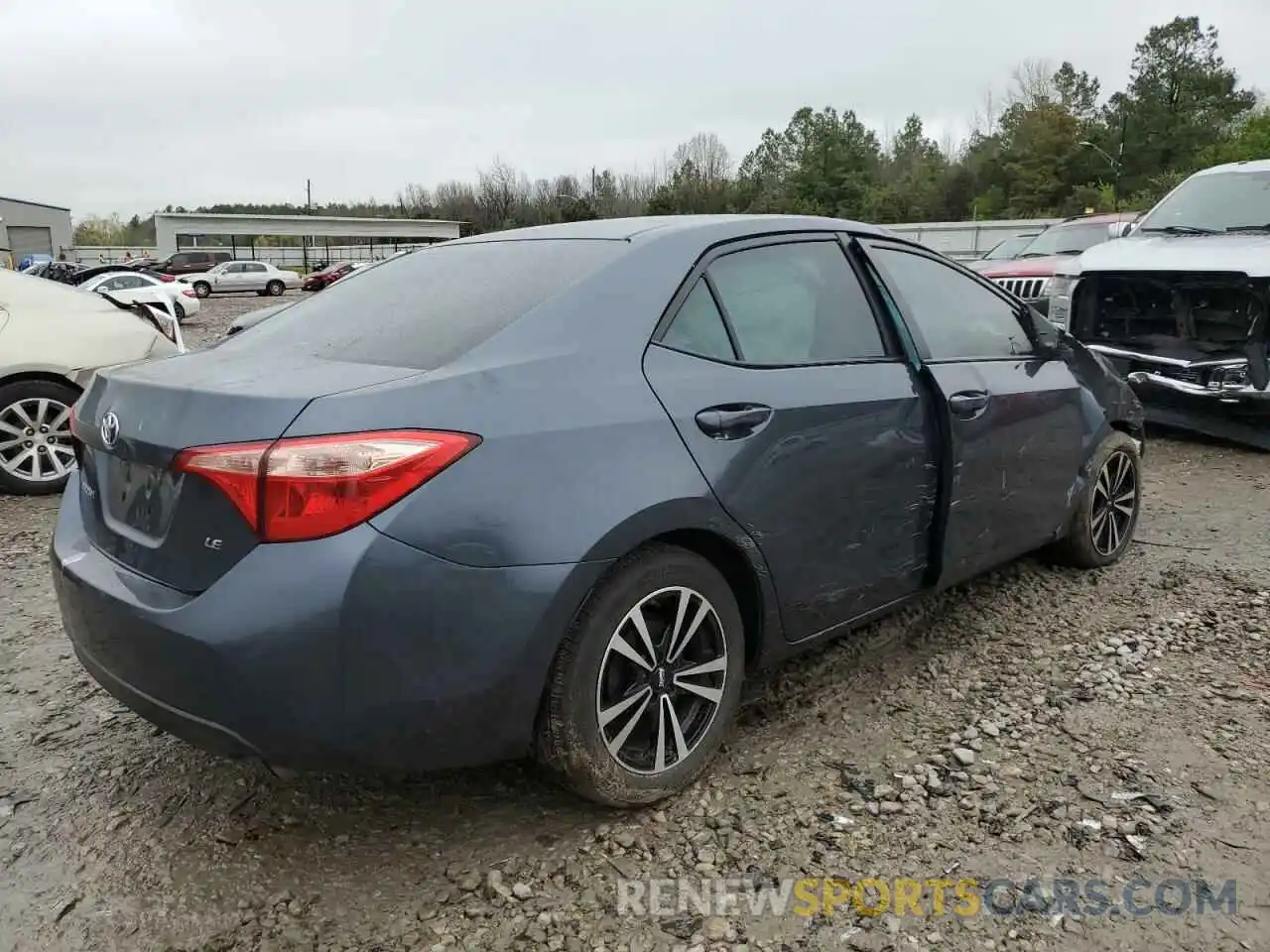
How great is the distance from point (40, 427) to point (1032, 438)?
5.62 metres

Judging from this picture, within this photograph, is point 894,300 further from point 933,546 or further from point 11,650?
point 11,650

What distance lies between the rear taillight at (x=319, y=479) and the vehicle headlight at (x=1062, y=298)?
6.93 metres

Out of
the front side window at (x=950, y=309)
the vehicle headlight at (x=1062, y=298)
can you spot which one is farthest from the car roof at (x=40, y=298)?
the vehicle headlight at (x=1062, y=298)

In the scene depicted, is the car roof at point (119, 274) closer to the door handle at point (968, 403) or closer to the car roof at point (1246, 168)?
the car roof at point (1246, 168)

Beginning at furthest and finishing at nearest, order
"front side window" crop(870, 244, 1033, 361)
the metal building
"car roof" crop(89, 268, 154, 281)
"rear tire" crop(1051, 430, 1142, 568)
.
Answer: the metal building, "car roof" crop(89, 268, 154, 281), "rear tire" crop(1051, 430, 1142, 568), "front side window" crop(870, 244, 1033, 361)

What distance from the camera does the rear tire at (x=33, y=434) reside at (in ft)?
19.3

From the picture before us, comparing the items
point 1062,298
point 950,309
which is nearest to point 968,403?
point 950,309

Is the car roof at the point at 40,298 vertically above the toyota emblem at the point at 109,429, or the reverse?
the car roof at the point at 40,298

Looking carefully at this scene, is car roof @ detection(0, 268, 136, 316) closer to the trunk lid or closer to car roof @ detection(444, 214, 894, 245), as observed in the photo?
car roof @ detection(444, 214, 894, 245)

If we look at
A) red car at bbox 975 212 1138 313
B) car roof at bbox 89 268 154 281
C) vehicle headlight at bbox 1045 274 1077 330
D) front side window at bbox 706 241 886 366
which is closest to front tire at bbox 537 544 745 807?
front side window at bbox 706 241 886 366

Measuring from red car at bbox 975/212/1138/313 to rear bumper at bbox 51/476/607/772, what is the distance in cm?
899

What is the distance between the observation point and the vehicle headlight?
7785 millimetres

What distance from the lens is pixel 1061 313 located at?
Answer: 311 inches

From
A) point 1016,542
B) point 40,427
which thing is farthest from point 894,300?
point 40,427
